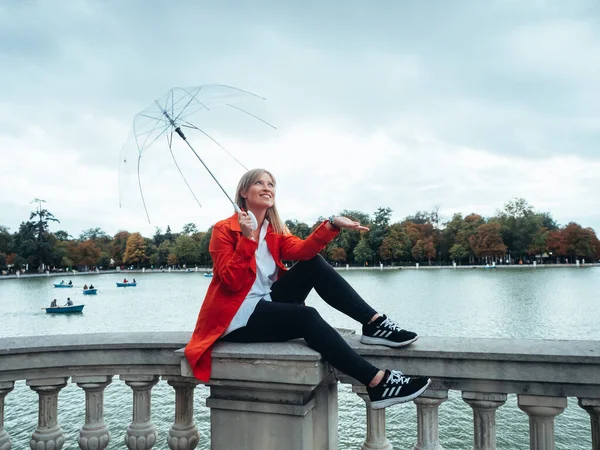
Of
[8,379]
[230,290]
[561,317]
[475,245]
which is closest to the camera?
[230,290]

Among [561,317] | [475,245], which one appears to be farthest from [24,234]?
[561,317]

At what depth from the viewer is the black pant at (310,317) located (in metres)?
2.23

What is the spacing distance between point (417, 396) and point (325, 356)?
45 cm

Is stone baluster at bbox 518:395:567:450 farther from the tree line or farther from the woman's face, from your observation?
the tree line

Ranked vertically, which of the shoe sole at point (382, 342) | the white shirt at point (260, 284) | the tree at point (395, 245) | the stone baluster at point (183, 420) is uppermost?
the tree at point (395, 245)

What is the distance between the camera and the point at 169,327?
21.1 metres

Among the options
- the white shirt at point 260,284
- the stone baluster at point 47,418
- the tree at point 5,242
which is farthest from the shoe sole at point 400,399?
the tree at point 5,242

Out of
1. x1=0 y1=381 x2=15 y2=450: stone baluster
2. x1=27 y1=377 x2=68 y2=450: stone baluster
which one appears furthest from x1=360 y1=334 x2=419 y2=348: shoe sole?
x1=0 y1=381 x2=15 y2=450: stone baluster

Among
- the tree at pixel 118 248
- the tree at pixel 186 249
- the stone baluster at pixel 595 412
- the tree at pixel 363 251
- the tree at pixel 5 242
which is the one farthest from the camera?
the tree at pixel 118 248

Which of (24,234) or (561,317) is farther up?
(24,234)

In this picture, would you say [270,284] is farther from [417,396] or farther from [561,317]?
[561,317]

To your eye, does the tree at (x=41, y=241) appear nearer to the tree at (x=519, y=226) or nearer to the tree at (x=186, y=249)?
the tree at (x=186, y=249)

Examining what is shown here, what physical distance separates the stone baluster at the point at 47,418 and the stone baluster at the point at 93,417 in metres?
0.10

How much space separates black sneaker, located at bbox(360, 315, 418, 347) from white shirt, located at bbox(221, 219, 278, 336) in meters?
0.55
